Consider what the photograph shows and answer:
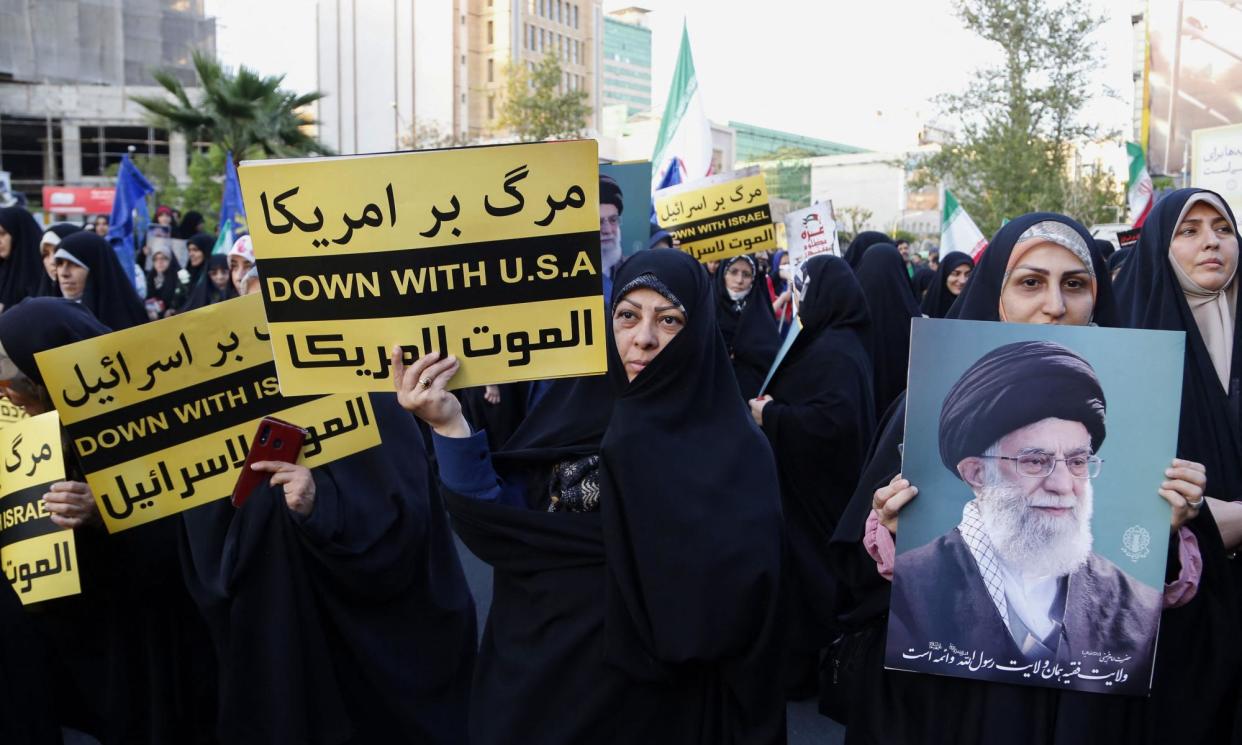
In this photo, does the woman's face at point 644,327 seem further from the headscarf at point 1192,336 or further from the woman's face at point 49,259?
the woman's face at point 49,259

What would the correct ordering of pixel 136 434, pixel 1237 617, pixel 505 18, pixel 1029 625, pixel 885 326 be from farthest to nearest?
pixel 505 18 → pixel 885 326 → pixel 136 434 → pixel 1237 617 → pixel 1029 625

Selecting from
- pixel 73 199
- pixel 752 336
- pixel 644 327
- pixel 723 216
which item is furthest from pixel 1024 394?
pixel 73 199

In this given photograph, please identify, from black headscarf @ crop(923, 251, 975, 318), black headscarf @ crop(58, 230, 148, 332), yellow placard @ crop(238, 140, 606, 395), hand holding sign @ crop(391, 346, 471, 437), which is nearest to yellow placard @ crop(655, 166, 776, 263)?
black headscarf @ crop(923, 251, 975, 318)

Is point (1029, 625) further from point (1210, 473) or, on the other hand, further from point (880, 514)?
point (1210, 473)

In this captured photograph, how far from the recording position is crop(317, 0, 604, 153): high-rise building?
2835 inches

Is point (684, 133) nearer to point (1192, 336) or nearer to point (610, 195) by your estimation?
point (610, 195)

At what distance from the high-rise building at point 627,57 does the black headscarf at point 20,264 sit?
132 meters

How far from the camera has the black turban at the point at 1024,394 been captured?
201cm

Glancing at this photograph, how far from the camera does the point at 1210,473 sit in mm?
2373

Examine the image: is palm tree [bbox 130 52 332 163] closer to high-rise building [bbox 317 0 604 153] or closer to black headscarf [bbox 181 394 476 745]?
black headscarf [bbox 181 394 476 745]

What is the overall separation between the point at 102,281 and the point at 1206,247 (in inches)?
251

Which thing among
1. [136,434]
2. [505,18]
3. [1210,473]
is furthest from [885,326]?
[505,18]

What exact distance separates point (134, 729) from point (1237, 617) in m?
2.88

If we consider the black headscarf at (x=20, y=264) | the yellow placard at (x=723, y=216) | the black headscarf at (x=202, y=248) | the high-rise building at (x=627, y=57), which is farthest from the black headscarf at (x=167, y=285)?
the high-rise building at (x=627, y=57)
